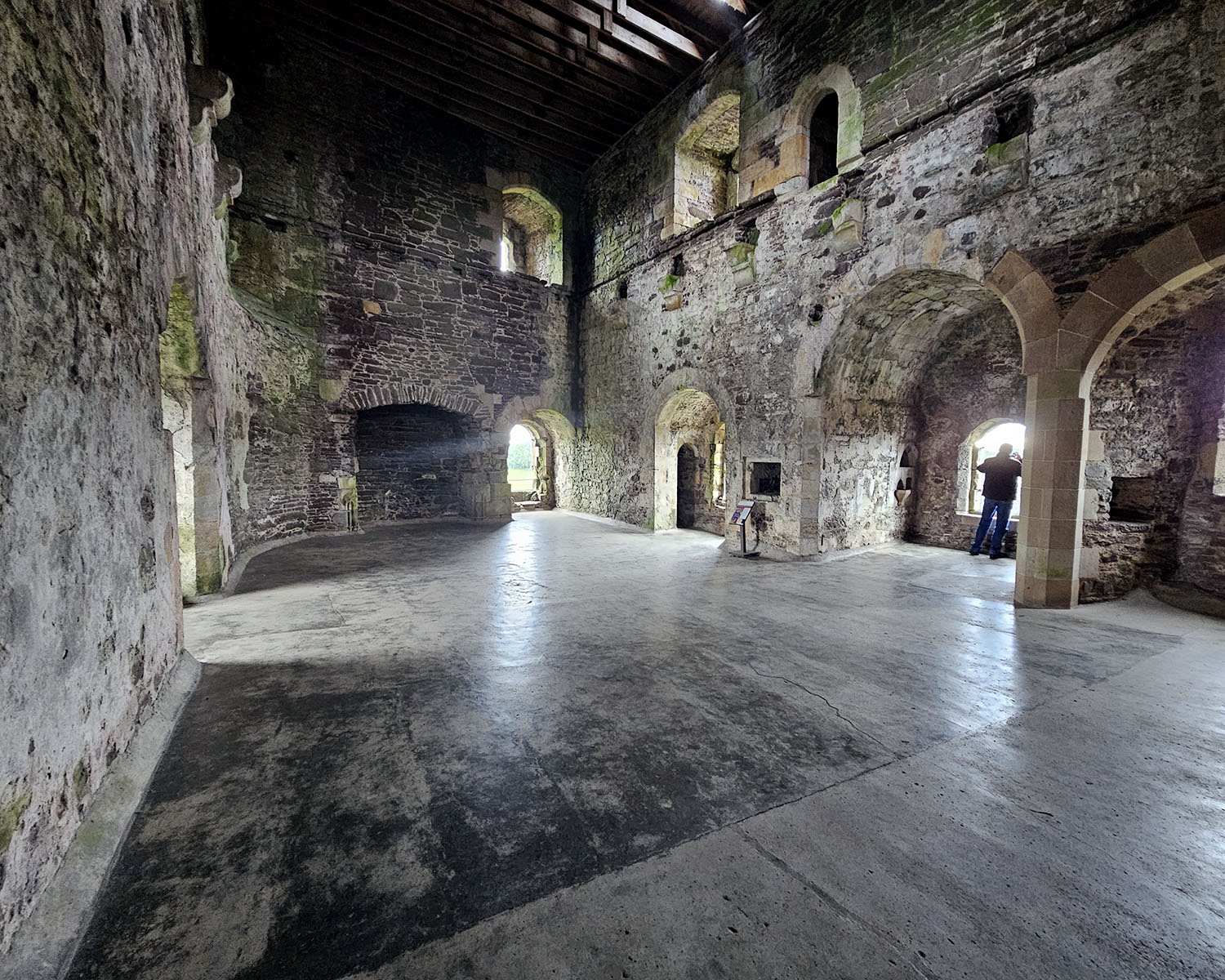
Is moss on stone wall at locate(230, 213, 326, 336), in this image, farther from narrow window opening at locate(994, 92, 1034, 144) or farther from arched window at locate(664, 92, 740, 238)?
narrow window opening at locate(994, 92, 1034, 144)

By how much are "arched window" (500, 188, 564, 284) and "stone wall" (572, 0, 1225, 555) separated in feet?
4.80

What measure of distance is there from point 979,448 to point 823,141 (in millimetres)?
4378

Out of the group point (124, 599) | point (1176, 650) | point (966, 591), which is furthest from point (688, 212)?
point (124, 599)

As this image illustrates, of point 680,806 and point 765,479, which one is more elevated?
point 765,479

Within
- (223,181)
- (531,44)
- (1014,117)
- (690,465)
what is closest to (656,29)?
(531,44)

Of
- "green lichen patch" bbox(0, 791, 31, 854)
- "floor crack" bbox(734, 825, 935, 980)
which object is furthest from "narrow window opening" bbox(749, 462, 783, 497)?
"green lichen patch" bbox(0, 791, 31, 854)

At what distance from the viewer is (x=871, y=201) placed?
18.1ft

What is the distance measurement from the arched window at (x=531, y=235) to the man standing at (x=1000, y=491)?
26.4 ft

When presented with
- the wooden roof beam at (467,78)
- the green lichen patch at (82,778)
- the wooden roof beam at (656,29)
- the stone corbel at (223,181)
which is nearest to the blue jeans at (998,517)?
the wooden roof beam at (656,29)

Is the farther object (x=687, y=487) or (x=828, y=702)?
(x=687, y=487)

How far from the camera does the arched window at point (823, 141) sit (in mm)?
6309

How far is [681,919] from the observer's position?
1.43m

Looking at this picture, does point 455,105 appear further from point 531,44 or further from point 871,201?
point 871,201

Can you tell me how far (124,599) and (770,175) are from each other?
722 cm
